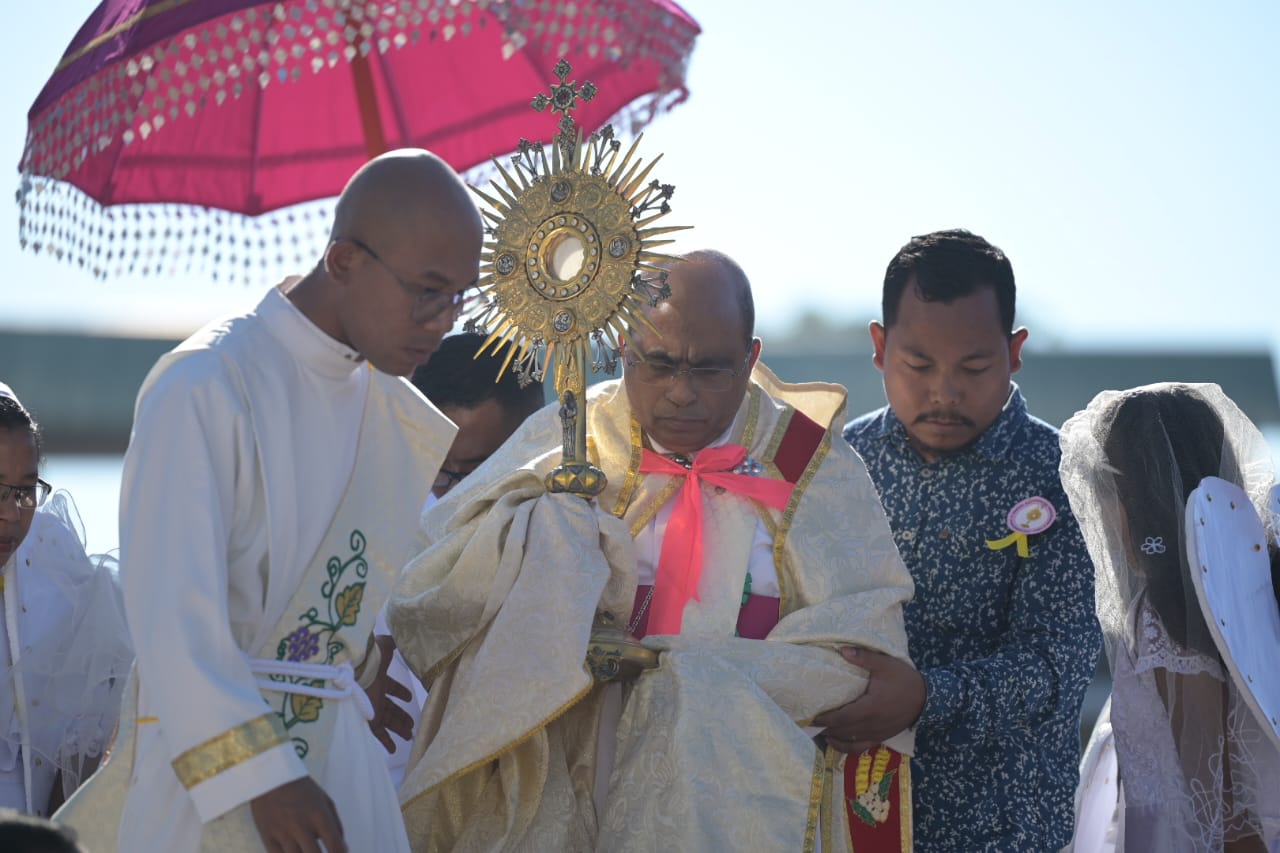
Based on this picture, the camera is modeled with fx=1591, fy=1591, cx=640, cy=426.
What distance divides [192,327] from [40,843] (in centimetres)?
1085

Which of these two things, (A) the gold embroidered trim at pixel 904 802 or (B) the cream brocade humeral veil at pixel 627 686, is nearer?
(B) the cream brocade humeral veil at pixel 627 686

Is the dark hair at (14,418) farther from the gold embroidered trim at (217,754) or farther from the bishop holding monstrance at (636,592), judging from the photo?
the gold embroidered trim at (217,754)

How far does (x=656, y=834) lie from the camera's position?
3523 mm

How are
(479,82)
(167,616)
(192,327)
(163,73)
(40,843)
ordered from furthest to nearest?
(192,327), (479,82), (163,73), (167,616), (40,843)

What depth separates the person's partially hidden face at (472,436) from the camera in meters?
4.83

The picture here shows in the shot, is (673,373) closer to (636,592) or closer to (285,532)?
(636,592)

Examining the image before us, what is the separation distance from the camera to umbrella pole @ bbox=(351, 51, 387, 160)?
17.2 feet

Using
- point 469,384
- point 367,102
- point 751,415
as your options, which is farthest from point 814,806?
point 367,102

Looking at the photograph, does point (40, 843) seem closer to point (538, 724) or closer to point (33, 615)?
point (538, 724)

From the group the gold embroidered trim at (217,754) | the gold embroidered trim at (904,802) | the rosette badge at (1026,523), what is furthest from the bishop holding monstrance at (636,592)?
the gold embroidered trim at (217,754)

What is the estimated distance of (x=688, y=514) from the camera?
391cm

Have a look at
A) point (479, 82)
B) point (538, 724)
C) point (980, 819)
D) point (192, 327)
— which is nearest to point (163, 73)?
point (479, 82)

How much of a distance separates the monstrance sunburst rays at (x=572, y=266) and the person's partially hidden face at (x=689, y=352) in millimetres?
140

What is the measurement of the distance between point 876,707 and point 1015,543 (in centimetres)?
79
